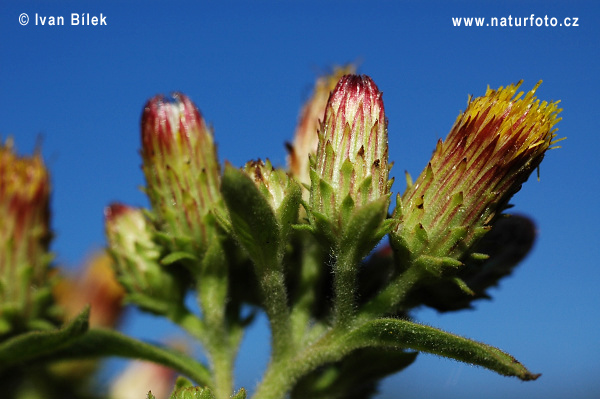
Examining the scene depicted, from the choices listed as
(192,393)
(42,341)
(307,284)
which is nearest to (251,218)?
(192,393)

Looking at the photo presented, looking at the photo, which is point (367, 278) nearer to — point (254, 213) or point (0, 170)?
point (254, 213)

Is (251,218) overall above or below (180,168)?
below

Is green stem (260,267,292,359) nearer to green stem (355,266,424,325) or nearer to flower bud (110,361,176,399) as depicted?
green stem (355,266,424,325)

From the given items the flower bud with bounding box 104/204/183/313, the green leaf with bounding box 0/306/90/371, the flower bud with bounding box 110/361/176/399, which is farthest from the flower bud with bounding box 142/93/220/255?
the flower bud with bounding box 110/361/176/399

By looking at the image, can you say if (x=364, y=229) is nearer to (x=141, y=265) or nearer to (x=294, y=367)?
(x=294, y=367)

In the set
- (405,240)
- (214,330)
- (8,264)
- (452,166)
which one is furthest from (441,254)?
(8,264)
